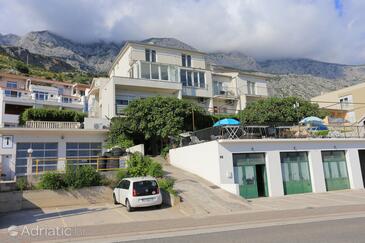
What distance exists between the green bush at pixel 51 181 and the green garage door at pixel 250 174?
36.0 ft

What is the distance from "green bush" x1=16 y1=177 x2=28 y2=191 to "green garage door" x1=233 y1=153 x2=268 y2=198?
12786 millimetres

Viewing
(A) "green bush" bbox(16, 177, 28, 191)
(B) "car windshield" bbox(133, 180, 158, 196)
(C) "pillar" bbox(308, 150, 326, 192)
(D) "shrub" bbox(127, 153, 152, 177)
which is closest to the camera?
(B) "car windshield" bbox(133, 180, 158, 196)

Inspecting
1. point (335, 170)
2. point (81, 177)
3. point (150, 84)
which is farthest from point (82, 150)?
point (335, 170)

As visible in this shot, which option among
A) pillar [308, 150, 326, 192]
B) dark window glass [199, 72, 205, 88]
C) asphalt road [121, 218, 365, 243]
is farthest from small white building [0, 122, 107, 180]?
dark window glass [199, 72, 205, 88]

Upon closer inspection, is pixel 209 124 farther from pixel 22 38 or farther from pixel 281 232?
pixel 22 38

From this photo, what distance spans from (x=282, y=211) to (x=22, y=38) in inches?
8384

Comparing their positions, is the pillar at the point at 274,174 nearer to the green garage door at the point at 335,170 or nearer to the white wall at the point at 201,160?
the white wall at the point at 201,160

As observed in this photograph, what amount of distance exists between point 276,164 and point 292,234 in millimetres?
12220

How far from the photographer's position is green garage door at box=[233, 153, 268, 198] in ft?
62.6

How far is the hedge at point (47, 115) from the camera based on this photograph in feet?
110

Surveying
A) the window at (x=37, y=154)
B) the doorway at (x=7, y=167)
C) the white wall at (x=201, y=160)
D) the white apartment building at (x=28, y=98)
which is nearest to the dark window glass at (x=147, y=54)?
the white apartment building at (x=28, y=98)

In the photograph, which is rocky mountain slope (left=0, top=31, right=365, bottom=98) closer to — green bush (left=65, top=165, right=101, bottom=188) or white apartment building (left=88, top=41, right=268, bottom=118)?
white apartment building (left=88, top=41, right=268, bottom=118)

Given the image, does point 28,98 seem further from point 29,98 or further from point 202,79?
point 202,79

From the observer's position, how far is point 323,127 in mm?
24734
